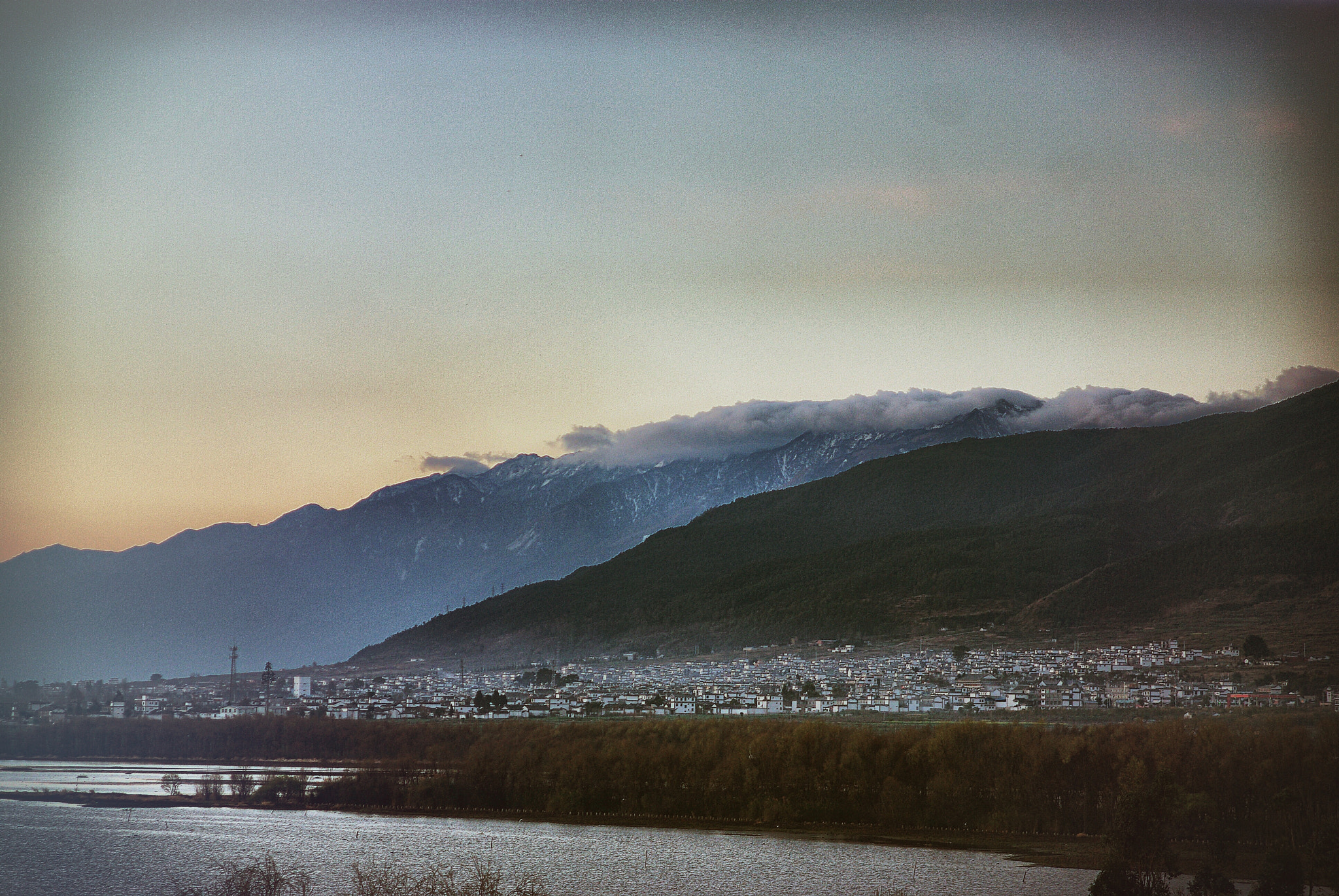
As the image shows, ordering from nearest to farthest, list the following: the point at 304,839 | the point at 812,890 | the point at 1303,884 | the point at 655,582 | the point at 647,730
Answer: the point at 1303,884 → the point at 812,890 → the point at 304,839 → the point at 647,730 → the point at 655,582

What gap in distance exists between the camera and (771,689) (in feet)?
258


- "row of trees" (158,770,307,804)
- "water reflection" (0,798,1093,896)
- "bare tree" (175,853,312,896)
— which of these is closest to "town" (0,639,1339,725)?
"row of trees" (158,770,307,804)

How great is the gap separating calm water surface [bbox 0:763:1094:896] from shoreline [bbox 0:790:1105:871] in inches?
34.3

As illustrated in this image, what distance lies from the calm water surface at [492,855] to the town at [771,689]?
14.9 meters

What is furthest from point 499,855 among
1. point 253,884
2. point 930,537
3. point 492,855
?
point 930,537

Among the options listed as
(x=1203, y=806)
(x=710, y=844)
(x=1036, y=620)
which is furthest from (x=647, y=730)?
(x=1036, y=620)

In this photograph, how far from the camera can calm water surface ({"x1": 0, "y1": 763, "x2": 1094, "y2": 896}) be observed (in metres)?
33.4

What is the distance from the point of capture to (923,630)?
91.4 metres

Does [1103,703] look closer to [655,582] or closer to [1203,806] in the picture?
[1203,806]

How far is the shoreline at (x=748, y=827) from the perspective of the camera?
38.9 m

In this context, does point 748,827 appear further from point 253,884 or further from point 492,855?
point 253,884

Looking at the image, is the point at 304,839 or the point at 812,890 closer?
the point at 812,890

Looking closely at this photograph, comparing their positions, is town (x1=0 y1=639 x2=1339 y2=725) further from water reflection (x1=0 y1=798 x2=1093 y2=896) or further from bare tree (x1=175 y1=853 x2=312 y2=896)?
bare tree (x1=175 y1=853 x2=312 y2=896)

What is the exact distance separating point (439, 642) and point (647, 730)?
6703cm
